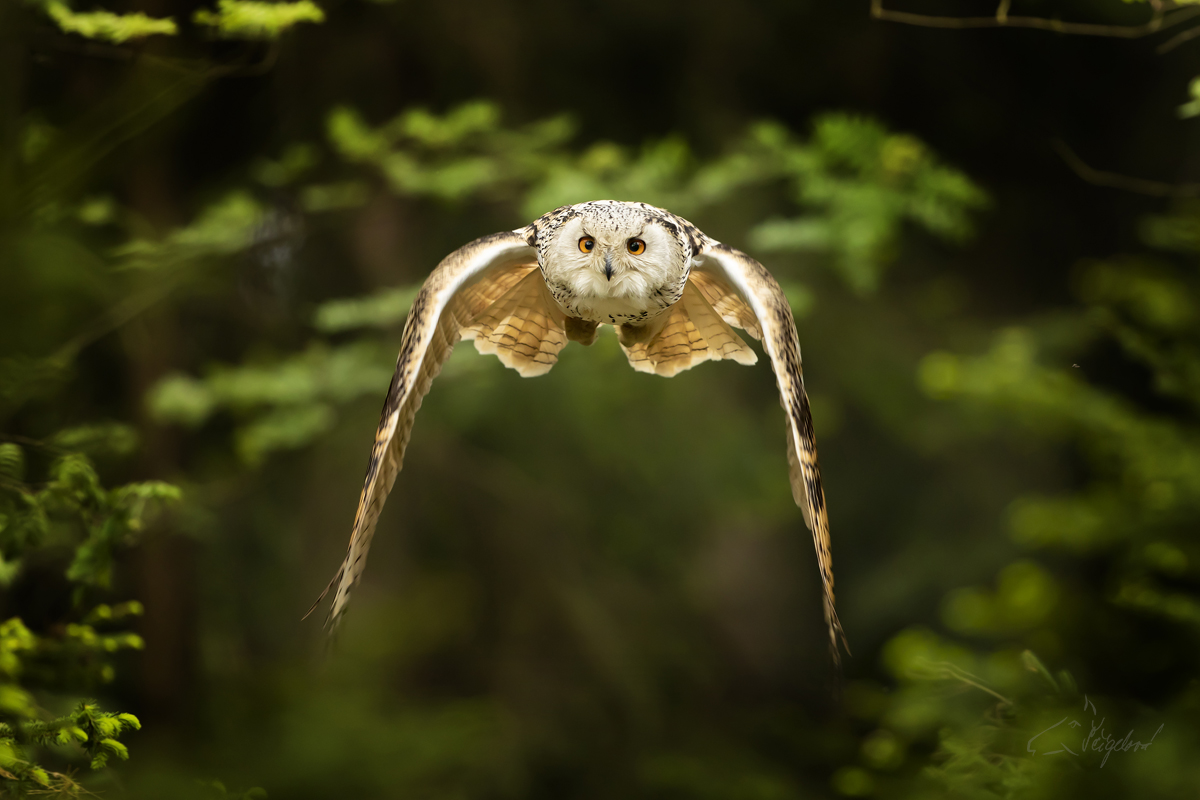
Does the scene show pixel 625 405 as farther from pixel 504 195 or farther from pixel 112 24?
pixel 112 24

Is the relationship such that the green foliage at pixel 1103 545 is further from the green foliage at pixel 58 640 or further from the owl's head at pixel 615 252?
the green foliage at pixel 58 640

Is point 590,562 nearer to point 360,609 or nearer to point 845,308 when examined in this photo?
point 360,609

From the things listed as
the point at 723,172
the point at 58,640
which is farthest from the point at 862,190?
the point at 58,640

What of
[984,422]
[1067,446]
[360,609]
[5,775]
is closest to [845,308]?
[984,422]

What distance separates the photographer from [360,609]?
4480 mm

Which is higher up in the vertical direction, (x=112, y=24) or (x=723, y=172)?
(x=723, y=172)

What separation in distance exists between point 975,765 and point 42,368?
2990 millimetres

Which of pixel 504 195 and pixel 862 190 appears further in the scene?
pixel 504 195

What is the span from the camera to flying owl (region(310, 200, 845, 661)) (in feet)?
4.59

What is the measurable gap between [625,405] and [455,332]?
245cm

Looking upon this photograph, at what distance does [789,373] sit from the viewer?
1435 mm
